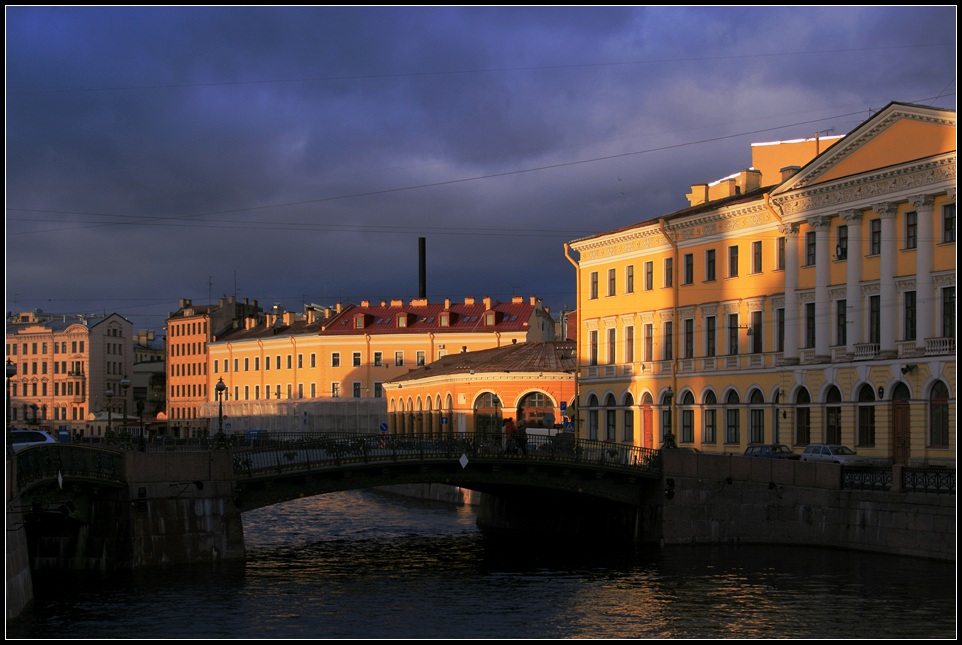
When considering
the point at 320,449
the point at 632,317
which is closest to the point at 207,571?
the point at 320,449

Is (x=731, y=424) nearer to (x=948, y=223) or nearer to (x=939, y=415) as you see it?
(x=939, y=415)

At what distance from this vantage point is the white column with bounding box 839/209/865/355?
142ft

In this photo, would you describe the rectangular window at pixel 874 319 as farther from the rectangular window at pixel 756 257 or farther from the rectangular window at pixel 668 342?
the rectangular window at pixel 668 342

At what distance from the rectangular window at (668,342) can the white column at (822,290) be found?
8.55m

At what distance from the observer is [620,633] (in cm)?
2453

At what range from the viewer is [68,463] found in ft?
97.7

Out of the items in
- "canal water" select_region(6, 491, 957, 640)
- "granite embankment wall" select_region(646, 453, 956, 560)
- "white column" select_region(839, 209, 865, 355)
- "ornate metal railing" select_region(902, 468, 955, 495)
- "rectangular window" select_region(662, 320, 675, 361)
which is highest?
"white column" select_region(839, 209, 865, 355)

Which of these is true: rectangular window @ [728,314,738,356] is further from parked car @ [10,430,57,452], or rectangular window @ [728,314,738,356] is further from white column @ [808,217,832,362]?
parked car @ [10,430,57,452]

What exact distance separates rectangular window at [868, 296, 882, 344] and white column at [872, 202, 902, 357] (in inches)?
19.8

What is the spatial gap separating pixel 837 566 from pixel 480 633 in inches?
439

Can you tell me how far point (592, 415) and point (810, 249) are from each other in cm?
1521

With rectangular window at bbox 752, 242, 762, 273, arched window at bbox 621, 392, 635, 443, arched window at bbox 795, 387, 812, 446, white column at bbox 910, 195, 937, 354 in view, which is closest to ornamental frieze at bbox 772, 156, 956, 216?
white column at bbox 910, 195, 937, 354

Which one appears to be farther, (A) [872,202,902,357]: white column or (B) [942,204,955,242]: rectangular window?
(A) [872,202,902,357]: white column

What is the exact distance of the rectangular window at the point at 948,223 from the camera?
1571 inches
